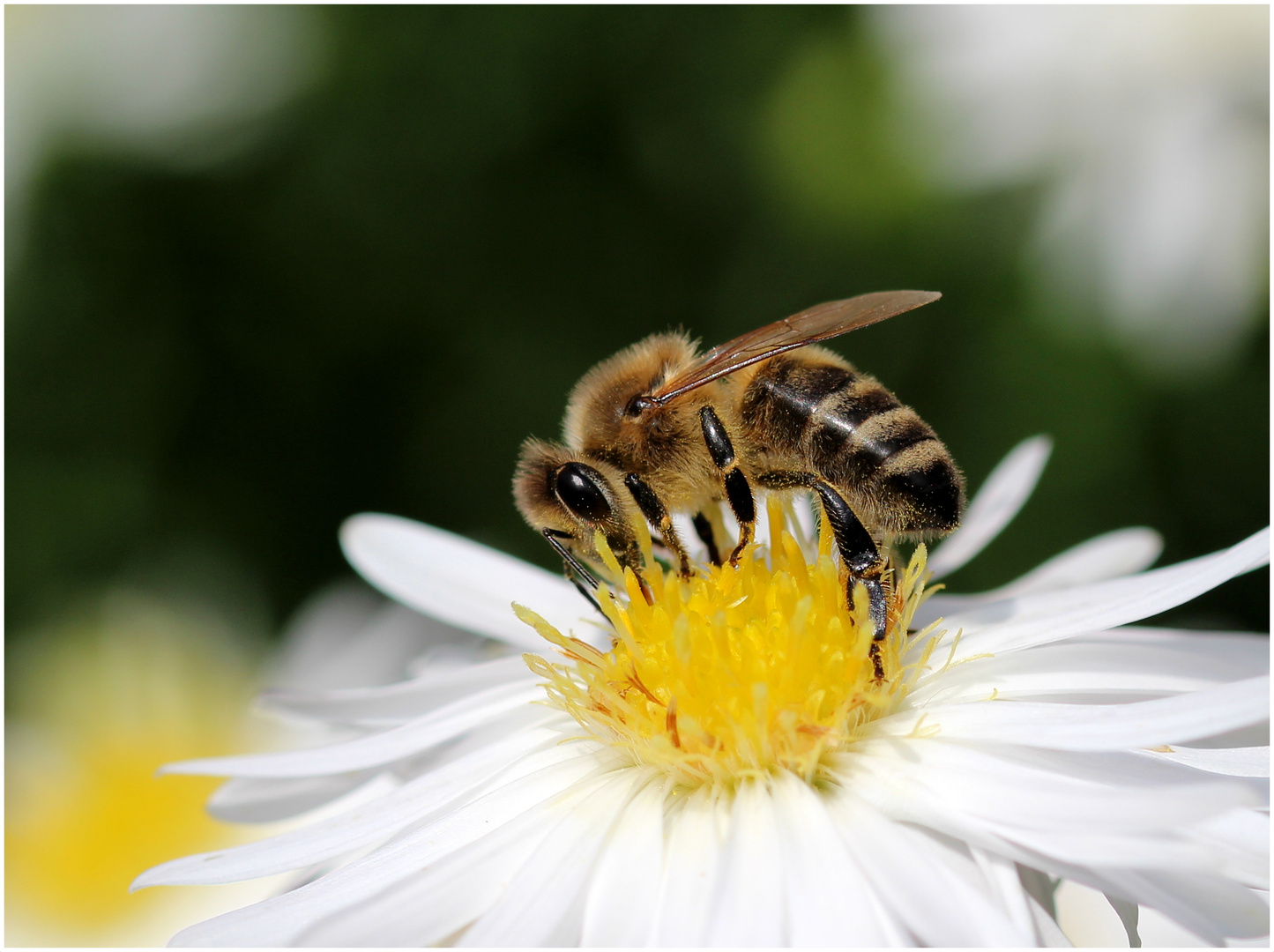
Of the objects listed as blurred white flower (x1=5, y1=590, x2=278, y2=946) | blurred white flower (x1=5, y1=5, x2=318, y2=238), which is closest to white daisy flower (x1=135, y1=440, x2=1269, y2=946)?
blurred white flower (x1=5, y1=590, x2=278, y2=946)

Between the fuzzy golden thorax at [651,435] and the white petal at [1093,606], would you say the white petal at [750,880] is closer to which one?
the white petal at [1093,606]

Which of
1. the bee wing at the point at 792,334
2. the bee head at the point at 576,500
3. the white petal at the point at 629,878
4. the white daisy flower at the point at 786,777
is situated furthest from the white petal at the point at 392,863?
the bee wing at the point at 792,334

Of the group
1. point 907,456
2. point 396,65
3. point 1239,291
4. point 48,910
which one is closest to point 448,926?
point 907,456

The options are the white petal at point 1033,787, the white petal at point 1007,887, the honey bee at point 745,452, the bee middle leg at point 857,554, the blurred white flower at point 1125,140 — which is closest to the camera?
the white petal at point 1033,787

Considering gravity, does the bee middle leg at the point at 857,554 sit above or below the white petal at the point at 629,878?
above

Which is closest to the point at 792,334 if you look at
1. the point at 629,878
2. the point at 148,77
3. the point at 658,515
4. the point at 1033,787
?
the point at 658,515

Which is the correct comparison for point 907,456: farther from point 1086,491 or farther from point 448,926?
point 1086,491

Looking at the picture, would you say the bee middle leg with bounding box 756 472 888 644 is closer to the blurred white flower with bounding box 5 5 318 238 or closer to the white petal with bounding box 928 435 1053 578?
the white petal with bounding box 928 435 1053 578
